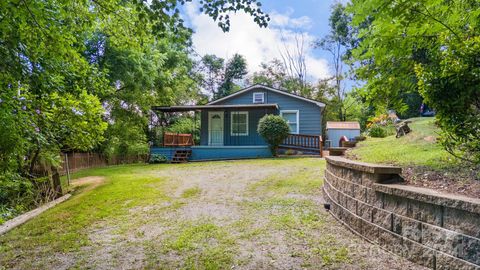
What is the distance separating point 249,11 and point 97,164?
48.0 ft

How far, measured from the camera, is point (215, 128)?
17844 mm

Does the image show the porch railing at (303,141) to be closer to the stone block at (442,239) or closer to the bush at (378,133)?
the bush at (378,133)

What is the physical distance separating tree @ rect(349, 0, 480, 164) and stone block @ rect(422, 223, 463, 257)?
1068mm

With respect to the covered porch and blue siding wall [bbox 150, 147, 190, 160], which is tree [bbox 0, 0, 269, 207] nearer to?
blue siding wall [bbox 150, 147, 190, 160]

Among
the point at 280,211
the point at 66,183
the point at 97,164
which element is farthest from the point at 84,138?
the point at 97,164

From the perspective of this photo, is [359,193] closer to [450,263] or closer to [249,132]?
[450,263]

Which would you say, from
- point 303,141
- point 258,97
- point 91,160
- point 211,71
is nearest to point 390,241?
point 303,141

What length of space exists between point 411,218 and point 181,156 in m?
13.9

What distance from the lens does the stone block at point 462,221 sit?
2.21m

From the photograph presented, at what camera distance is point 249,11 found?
10.8ft

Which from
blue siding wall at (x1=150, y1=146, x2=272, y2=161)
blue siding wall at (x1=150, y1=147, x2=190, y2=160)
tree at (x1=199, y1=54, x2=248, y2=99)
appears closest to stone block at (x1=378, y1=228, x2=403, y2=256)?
blue siding wall at (x1=150, y1=146, x2=272, y2=161)

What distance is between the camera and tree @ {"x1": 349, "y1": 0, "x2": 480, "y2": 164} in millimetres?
3023

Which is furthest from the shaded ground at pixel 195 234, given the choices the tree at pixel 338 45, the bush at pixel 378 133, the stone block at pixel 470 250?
the tree at pixel 338 45

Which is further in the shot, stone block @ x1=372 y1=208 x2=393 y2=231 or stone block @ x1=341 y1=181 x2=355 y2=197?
stone block @ x1=341 y1=181 x2=355 y2=197
